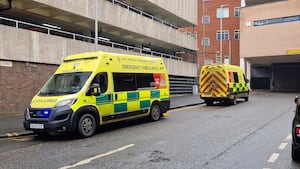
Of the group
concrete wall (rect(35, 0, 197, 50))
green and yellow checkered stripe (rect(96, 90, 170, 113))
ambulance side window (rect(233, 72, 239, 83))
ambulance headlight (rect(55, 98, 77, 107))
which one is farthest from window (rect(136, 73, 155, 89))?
ambulance side window (rect(233, 72, 239, 83))

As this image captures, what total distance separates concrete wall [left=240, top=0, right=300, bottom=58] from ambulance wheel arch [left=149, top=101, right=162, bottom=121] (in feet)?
101

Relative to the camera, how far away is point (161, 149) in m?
7.15

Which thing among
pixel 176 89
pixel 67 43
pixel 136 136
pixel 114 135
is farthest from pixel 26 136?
pixel 176 89

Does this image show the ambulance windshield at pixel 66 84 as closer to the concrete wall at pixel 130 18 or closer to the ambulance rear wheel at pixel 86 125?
the ambulance rear wheel at pixel 86 125

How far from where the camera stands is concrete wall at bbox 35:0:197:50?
1759 centimetres

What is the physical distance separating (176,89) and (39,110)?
22.7 metres

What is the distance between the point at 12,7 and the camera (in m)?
15.9

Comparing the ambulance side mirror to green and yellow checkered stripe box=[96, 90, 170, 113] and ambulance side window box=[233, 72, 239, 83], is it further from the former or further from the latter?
ambulance side window box=[233, 72, 239, 83]

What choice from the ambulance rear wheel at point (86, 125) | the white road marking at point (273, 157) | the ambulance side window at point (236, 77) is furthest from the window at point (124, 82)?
the ambulance side window at point (236, 77)

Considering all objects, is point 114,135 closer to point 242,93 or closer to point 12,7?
point 12,7

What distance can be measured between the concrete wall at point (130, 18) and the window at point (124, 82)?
24.2ft

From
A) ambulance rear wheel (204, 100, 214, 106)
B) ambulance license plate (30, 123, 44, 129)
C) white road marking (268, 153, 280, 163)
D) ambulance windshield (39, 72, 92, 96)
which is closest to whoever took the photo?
white road marking (268, 153, 280, 163)

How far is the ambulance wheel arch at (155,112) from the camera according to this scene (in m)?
12.1

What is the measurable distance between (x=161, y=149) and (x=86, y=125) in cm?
279
